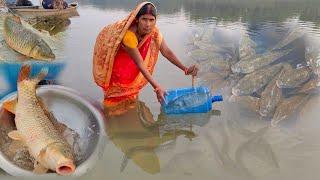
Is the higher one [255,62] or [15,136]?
[15,136]

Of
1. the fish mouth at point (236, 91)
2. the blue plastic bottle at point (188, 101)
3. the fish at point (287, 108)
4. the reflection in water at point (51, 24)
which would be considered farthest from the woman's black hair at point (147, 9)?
the reflection in water at point (51, 24)

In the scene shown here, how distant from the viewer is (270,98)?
5.53 meters

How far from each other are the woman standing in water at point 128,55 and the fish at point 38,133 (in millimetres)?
1009

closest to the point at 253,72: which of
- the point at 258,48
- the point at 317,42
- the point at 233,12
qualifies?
the point at 258,48

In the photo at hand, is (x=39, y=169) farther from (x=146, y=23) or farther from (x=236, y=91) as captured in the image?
(x=236, y=91)

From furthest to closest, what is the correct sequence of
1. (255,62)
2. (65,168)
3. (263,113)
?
(255,62), (263,113), (65,168)

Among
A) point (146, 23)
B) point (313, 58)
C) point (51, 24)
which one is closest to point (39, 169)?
point (146, 23)

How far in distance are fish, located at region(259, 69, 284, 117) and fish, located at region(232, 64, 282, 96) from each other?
0.14 metres

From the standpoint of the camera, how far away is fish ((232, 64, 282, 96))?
587 centimetres

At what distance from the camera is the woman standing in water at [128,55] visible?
475cm

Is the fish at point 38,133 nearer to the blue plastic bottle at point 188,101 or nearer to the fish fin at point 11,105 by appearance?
the fish fin at point 11,105

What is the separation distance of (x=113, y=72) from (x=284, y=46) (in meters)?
4.24

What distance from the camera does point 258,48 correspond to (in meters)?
8.13

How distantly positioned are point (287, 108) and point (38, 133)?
3.20m
